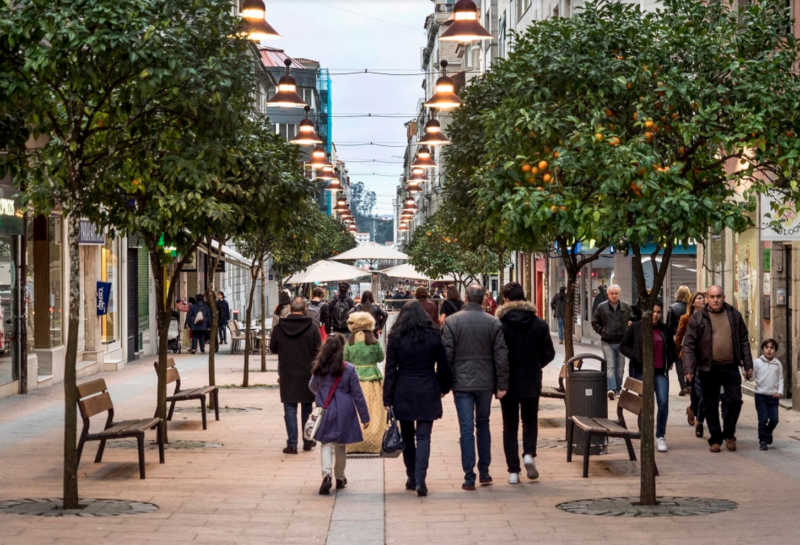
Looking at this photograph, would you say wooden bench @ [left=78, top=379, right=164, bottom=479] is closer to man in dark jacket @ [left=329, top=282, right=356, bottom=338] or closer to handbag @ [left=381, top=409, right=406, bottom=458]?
handbag @ [left=381, top=409, right=406, bottom=458]

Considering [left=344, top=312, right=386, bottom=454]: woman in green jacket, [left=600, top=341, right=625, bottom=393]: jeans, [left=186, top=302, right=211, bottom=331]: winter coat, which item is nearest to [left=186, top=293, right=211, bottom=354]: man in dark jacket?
[left=186, top=302, right=211, bottom=331]: winter coat

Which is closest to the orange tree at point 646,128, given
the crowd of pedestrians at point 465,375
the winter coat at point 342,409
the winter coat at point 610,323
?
the crowd of pedestrians at point 465,375

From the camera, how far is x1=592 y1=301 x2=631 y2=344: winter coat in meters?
20.1

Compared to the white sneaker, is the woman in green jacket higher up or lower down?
higher up

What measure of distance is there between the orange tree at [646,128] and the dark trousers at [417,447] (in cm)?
188

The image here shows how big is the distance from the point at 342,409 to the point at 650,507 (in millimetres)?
2816

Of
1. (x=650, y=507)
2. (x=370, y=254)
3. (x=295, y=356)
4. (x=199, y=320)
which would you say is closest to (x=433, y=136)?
(x=199, y=320)

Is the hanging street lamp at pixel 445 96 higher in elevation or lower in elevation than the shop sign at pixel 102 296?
higher

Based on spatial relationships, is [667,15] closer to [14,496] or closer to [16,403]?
[14,496]

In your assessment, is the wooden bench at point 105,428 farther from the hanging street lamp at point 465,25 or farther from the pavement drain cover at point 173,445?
the hanging street lamp at point 465,25

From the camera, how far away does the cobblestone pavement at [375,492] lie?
924 centimetres

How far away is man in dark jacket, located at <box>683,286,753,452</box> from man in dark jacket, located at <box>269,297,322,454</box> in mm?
4108

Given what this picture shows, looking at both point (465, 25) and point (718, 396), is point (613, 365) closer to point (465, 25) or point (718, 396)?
point (465, 25)

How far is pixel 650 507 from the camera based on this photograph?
34.0 ft
